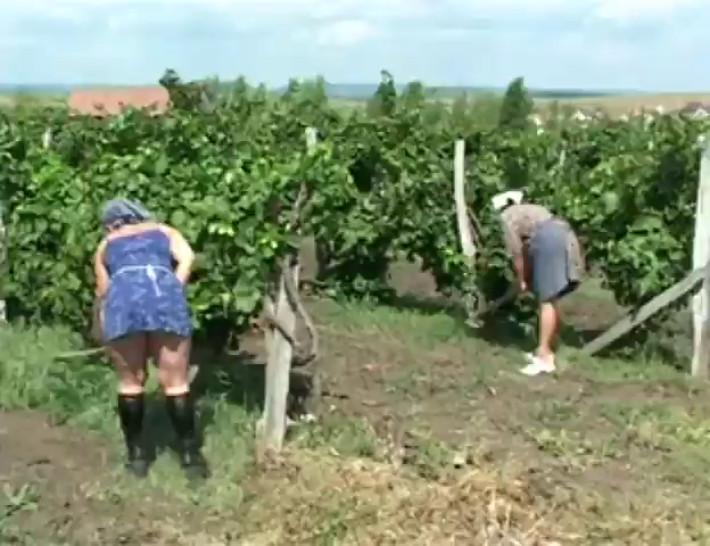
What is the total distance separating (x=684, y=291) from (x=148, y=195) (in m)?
3.89

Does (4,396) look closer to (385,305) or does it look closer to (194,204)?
(194,204)

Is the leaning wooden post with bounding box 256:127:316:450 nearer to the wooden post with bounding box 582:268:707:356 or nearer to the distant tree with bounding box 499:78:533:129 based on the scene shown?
the wooden post with bounding box 582:268:707:356

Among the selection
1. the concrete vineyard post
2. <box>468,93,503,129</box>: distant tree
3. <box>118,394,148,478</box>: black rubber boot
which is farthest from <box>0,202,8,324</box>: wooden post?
<box>468,93,503,129</box>: distant tree

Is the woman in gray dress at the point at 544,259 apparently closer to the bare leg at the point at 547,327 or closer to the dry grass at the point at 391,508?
the bare leg at the point at 547,327

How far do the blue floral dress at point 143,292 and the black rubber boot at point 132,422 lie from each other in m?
0.38

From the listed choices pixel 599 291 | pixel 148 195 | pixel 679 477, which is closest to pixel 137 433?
pixel 148 195

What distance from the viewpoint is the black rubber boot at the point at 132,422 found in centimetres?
728

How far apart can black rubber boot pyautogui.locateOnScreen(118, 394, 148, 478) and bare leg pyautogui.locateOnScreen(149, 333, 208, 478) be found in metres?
0.15

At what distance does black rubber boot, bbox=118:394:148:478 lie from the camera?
728cm

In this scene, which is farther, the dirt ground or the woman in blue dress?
the woman in blue dress

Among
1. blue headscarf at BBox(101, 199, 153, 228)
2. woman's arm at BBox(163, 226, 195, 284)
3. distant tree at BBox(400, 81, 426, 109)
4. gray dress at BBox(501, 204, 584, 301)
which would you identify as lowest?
gray dress at BBox(501, 204, 584, 301)

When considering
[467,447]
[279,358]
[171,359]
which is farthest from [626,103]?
[171,359]

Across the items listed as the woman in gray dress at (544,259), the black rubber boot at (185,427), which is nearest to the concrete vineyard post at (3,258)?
the woman in gray dress at (544,259)

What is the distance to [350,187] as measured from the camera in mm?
12930
